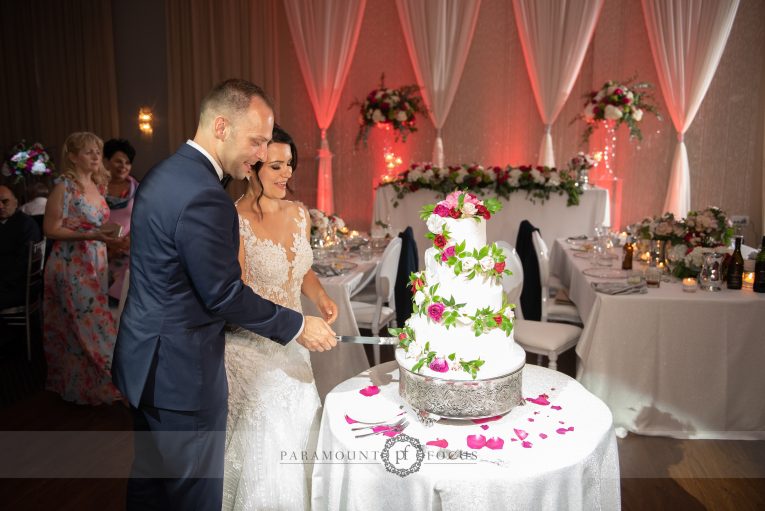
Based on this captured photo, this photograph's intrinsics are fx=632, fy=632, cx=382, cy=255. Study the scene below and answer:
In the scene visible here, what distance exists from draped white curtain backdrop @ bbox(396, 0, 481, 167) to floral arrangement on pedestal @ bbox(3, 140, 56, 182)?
5.39 meters

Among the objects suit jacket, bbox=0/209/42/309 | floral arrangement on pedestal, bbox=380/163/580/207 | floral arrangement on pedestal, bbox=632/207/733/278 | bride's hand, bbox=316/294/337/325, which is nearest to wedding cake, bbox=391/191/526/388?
bride's hand, bbox=316/294/337/325


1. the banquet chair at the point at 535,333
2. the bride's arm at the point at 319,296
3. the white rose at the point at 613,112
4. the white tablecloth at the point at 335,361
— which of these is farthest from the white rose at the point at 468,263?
the white rose at the point at 613,112

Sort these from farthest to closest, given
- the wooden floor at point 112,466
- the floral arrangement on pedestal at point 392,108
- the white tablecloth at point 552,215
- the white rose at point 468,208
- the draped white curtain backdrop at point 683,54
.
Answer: the floral arrangement on pedestal at point 392,108, the draped white curtain backdrop at point 683,54, the white tablecloth at point 552,215, the wooden floor at point 112,466, the white rose at point 468,208

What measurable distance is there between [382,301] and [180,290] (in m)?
2.54

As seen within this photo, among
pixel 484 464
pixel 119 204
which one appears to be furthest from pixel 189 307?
pixel 119 204

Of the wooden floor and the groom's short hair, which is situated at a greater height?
the groom's short hair

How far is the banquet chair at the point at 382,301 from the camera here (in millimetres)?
4172

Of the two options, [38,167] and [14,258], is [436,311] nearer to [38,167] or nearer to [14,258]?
[14,258]

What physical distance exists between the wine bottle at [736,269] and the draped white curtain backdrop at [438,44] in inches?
221

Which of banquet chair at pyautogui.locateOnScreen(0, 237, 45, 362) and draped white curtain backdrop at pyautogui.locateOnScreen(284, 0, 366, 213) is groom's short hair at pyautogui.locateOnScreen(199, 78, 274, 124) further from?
draped white curtain backdrop at pyautogui.locateOnScreen(284, 0, 366, 213)

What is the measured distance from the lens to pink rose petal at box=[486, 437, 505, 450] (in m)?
1.84

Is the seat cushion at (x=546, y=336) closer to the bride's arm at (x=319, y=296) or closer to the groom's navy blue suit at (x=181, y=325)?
the bride's arm at (x=319, y=296)

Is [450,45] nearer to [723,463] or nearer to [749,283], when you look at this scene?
[749,283]

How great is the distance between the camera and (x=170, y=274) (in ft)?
6.10
